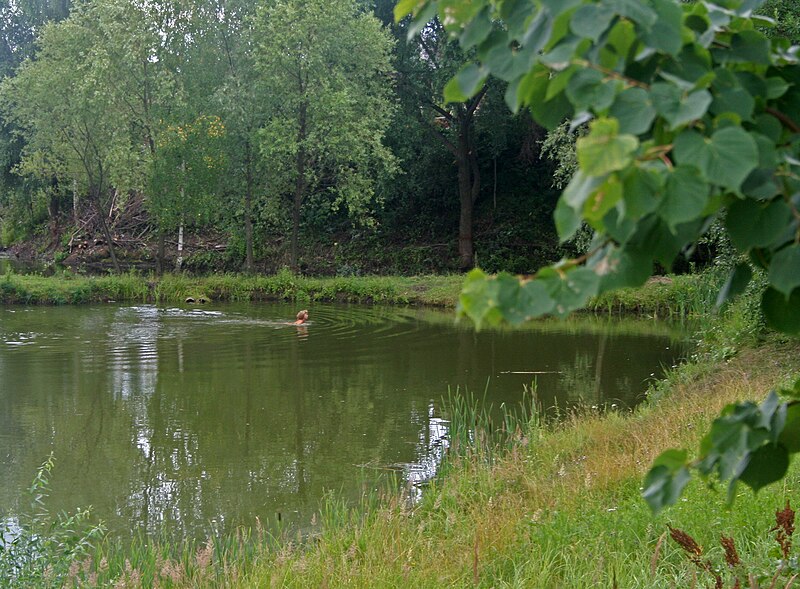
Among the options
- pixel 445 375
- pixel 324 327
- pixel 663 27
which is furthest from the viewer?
pixel 324 327

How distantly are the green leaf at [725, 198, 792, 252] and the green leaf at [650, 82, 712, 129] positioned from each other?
0.75ft

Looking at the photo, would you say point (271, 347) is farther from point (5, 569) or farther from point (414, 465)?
point (5, 569)

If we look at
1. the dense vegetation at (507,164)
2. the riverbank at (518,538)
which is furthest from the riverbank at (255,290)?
the riverbank at (518,538)

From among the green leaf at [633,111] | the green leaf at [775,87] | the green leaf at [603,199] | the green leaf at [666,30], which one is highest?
the green leaf at [666,30]

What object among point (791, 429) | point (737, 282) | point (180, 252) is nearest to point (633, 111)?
point (737, 282)

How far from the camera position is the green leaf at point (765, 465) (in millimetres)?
1711

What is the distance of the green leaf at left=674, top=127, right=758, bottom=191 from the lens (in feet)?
3.92

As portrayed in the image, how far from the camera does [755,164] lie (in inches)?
47.1

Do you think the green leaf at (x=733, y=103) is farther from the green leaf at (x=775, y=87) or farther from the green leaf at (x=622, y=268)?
the green leaf at (x=622, y=268)

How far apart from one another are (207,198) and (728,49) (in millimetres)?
24154

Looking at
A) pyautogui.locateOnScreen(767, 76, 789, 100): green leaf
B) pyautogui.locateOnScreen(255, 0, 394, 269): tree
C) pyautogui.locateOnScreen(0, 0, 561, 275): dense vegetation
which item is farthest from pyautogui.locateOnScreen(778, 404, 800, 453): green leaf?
pyautogui.locateOnScreen(255, 0, 394, 269): tree

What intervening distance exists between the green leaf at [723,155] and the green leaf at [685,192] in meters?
0.01

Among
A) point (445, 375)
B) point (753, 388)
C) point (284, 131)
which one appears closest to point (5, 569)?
point (753, 388)

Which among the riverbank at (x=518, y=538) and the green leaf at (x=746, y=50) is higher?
the green leaf at (x=746, y=50)
